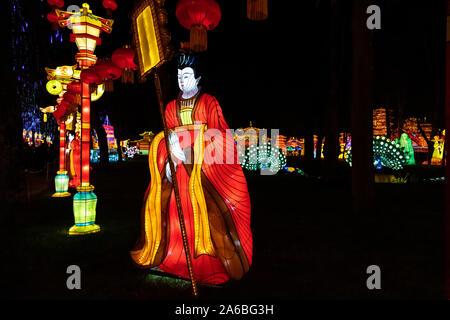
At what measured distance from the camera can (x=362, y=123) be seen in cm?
777

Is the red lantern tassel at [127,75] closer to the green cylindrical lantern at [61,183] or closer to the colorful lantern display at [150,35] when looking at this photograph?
the colorful lantern display at [150,35]

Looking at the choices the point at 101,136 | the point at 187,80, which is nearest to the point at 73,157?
the point at 187,80

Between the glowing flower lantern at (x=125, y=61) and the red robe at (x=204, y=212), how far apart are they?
1937mm

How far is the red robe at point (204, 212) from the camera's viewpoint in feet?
11.6

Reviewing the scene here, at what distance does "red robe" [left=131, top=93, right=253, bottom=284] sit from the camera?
3551mm

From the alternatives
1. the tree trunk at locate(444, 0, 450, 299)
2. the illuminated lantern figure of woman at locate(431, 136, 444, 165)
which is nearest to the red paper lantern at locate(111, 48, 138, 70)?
the tree trunk at locate(444, 0, 450, 299)

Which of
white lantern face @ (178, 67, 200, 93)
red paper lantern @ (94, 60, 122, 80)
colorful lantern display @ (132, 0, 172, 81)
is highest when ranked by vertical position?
red paper lantern @ (94, 60, 122, 80)

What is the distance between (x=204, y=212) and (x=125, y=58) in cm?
317

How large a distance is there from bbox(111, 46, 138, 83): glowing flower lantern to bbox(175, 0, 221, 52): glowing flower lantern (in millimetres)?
2061

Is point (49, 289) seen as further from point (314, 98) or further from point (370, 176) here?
point (314, 98)

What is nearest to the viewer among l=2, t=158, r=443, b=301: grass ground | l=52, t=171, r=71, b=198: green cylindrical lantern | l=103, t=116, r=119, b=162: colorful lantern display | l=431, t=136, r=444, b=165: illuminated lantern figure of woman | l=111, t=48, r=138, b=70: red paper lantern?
l=2, t=158, r=443, b=301: grass ground

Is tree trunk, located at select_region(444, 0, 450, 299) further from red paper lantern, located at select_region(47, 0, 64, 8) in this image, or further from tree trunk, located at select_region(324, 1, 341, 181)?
tree trunk, located at select_region(324, 1, 341, 181)
